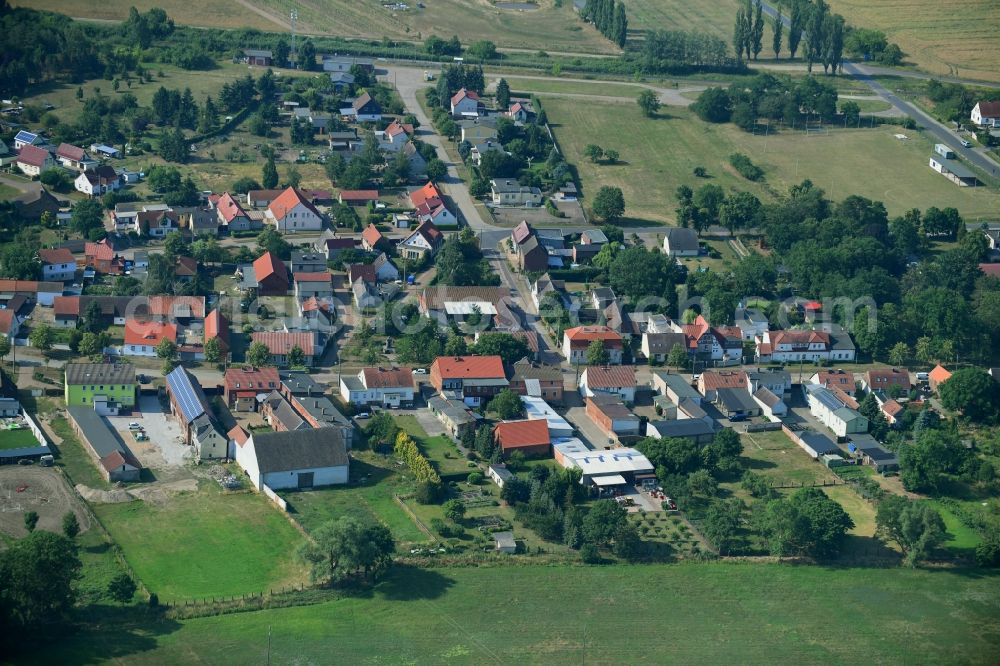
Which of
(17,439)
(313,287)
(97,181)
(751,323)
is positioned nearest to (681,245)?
(751,323)

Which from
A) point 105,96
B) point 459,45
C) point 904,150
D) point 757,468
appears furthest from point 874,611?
point 459,45

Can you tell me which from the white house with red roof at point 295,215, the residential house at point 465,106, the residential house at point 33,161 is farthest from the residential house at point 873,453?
the residential house at point 33,161

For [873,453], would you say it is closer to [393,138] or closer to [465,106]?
[393,138]

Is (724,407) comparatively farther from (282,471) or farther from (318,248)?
(318,248)

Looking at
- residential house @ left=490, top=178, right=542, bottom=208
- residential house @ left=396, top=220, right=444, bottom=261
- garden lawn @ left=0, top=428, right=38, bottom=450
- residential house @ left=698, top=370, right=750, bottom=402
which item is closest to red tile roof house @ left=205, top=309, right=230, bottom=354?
garden lawn @ left=0, top=428, right=38, bottom=450

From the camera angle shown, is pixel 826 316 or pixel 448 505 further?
pixel 826 316

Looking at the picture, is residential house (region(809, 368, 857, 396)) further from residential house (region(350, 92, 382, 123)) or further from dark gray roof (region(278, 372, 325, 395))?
residential house (region(350, 92, 382, 123))
